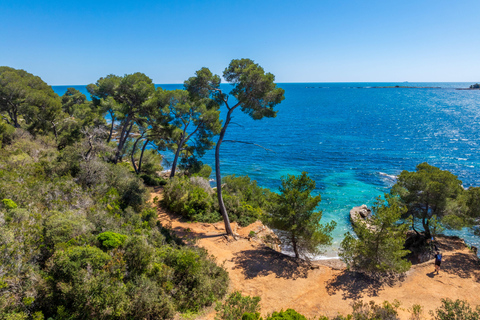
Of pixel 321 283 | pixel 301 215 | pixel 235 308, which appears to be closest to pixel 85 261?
pixel 235 308

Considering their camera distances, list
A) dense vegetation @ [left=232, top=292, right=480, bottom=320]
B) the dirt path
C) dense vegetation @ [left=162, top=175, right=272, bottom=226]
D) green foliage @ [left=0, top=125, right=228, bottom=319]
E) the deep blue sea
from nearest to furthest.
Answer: green foliage @ [left=0, top=125, right=228, bottom=319] → dense vegetation @ [left=232, top=292, right=480, bottom=320] → the dirt path → dense vegetation @ [left=162, top=175, right=272, bottom=226] → the deep blue sea

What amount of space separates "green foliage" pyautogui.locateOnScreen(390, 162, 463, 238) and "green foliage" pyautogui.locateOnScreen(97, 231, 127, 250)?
17144mm

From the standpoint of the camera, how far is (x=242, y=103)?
14367 mm

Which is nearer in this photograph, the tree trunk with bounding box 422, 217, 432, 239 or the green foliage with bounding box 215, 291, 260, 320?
the green foliage with bounding box 215, 291, 260, 320

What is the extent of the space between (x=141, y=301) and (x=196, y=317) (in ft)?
6.48

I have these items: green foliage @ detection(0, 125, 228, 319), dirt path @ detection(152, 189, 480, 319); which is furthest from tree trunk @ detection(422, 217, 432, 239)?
green foliage @ detection(0, 125, 228, 319)

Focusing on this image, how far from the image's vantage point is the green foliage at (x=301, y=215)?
40.1 feet

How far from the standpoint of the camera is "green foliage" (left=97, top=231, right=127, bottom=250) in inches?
355

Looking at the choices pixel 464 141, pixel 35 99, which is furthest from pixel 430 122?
pixel 35 99

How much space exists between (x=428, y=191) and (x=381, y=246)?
24.5ft

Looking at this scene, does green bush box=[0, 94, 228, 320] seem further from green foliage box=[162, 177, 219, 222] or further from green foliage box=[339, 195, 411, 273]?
green foliage box=[339, 195, 411, 273]

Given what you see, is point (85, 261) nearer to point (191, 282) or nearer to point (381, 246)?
point (191, 282)

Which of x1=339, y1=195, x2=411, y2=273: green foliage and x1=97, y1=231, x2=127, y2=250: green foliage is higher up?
x1=97, y1=231, x2=127, y2=250: green foliage

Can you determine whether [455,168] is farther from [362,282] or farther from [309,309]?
[309,309]
